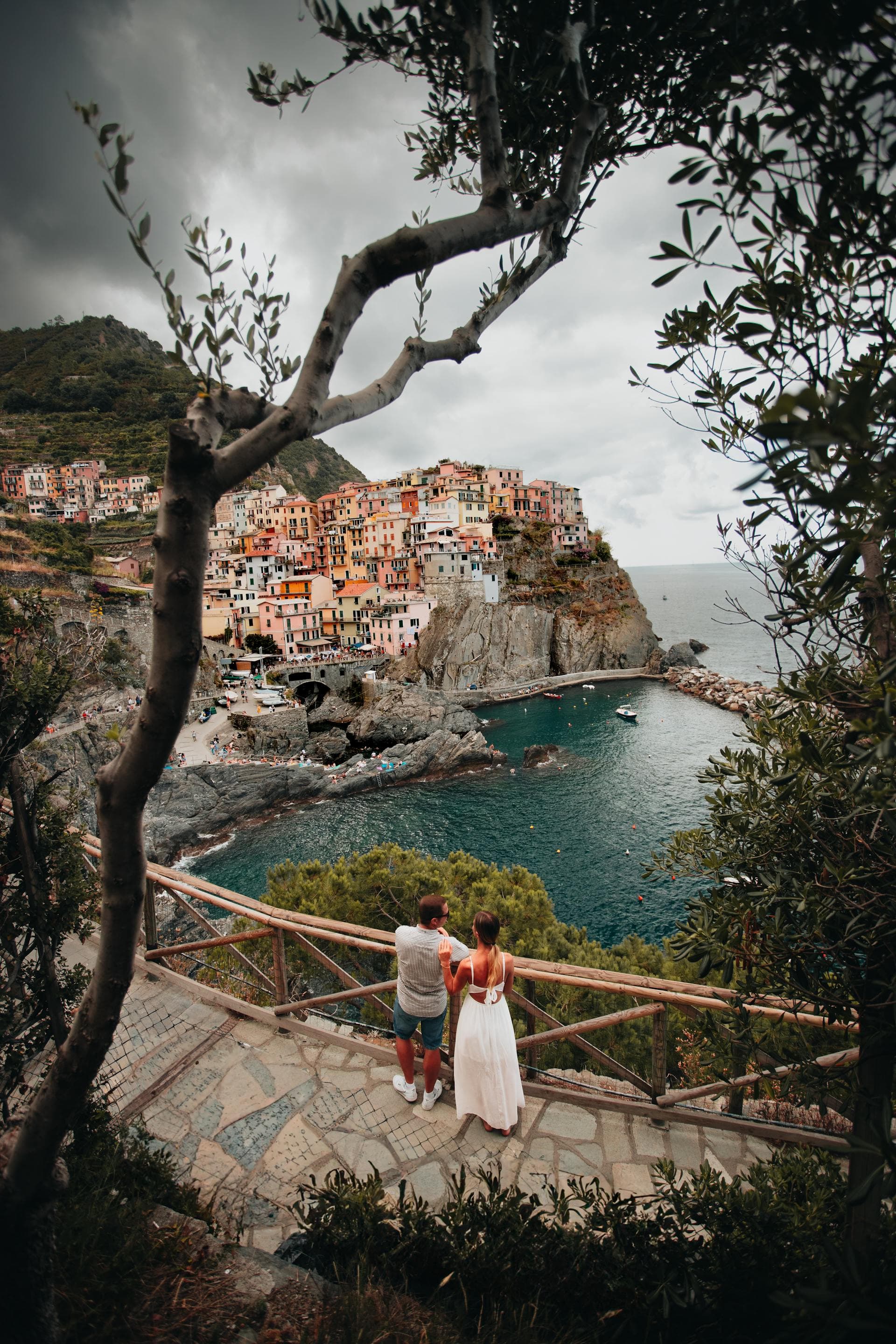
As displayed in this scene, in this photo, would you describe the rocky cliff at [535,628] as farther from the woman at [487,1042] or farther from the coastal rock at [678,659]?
the woman at [487,1042]

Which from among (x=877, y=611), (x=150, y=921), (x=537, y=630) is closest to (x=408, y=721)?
(x=537, y=630)

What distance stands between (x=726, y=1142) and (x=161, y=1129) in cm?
331

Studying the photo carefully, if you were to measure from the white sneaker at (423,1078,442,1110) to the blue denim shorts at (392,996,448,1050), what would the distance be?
26 centimetres

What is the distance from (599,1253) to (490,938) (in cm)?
140

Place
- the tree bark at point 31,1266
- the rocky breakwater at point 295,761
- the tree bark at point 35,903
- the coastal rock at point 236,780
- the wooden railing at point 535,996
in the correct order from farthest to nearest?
the rocky breakwater at point 295,761 → the coastal rock at point 236,780 → the wooden railing at point 535,996 → the tree bark at point 35,903 → the tree bark at point 31,1266

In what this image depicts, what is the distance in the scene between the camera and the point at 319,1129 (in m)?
3.64

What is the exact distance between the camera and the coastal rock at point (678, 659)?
60125 mm

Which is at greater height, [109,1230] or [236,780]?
[109,1230]

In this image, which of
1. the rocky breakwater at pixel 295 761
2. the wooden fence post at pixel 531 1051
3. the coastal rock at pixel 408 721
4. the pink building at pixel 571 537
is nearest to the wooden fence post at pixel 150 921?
the wooden fence post at pixel 531 1051

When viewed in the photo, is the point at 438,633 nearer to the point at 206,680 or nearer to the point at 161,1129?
the point at 206,680

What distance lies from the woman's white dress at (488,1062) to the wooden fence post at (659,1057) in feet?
2.63

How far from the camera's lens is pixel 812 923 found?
7.78ft

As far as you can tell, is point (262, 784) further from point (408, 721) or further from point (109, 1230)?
point (109, 1230)

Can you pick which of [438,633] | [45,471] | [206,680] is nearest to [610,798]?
[438,633]
